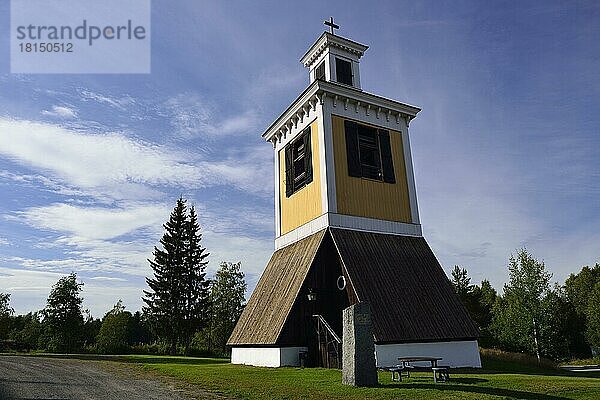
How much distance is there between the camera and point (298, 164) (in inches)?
949

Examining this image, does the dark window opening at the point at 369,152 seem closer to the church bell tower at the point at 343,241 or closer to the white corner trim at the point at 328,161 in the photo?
the church bell tower at the point at 343,241

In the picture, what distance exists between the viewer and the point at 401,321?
Result: 1714 centimetres

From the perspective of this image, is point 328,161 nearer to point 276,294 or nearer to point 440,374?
point 276,294

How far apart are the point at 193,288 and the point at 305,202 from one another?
80.5 feet

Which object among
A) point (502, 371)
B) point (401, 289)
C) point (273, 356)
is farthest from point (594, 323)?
point (273, 356)

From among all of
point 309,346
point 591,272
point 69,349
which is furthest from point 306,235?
point 591,272

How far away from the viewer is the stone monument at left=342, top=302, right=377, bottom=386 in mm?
11227

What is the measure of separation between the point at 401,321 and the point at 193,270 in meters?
30.0

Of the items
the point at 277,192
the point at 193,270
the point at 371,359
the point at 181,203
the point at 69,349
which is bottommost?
the point at 69,349

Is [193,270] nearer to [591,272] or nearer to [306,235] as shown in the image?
[306,235]

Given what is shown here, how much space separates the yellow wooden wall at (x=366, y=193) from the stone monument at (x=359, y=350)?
9.11 metres

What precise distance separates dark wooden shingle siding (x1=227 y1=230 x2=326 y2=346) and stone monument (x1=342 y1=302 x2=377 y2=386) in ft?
21.4

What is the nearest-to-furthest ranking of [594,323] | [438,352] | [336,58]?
[438,352]
[336,58]
[594,323]

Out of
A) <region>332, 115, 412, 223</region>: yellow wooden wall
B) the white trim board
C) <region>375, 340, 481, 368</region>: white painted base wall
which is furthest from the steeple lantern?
<region>375, 340, 481, 368</region>: white painted base wall
